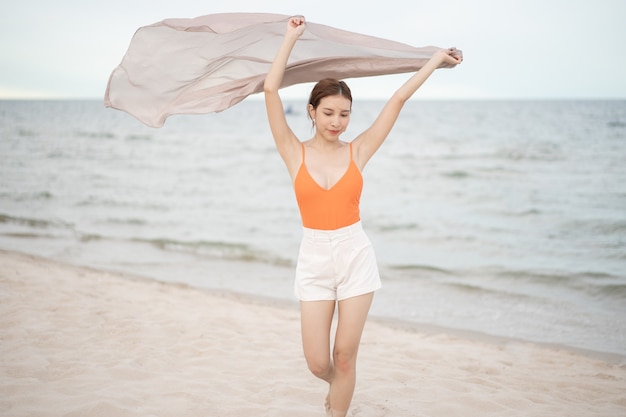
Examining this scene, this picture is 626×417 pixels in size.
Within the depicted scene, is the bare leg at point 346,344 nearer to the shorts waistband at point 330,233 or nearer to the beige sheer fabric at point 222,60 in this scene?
the shorts waistband at point 330,233

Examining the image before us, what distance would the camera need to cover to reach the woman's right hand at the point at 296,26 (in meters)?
3.56

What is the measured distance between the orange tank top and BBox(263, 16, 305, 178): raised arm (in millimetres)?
156

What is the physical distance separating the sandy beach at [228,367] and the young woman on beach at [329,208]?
1181 millimetres

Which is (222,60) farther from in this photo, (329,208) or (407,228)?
(407,228)

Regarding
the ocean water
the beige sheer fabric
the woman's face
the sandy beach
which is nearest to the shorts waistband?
the woman's face

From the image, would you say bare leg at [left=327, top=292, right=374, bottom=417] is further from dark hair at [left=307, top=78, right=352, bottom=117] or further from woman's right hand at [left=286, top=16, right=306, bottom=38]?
woman's right hand at [left=286, top=16, right=306, bottom=38]

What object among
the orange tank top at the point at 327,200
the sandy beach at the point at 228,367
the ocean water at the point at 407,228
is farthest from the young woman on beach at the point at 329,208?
the ocean water at the point at 407,228

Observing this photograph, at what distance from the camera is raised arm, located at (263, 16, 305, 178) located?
3.58 m

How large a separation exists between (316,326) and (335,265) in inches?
16.7

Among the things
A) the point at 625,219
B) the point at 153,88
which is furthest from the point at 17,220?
the point at 625,219

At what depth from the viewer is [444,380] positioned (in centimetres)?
539

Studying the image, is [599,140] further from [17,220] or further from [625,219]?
[17,220]

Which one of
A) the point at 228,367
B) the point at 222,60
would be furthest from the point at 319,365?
the point at 222,60

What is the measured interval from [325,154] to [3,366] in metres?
3.41
